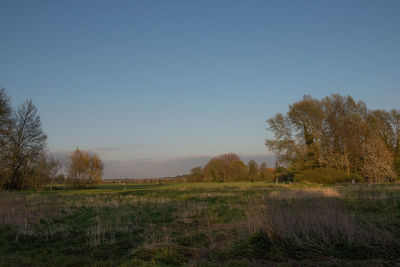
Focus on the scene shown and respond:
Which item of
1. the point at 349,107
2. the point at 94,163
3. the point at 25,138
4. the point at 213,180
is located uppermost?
the point at 349,107

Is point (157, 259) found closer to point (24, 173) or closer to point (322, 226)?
point (322, 226)

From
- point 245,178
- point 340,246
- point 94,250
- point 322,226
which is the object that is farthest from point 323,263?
point 245,178

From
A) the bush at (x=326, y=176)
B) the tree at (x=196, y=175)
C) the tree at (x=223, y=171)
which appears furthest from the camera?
the tree at (x=196, y=175)

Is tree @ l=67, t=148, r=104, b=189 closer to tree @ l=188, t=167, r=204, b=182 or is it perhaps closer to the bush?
tree @ l=188, t=167, r=204, b=182

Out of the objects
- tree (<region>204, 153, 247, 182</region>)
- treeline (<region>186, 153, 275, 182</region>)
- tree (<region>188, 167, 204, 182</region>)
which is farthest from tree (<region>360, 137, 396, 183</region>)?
tree (<region>188, 167, 204, 182</region>)

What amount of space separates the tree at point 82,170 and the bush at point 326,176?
41.5 m

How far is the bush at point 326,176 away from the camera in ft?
121

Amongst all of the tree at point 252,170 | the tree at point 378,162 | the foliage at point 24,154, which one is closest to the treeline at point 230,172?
the tree at point 252,170

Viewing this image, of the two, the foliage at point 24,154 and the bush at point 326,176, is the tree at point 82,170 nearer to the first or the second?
the foliage at point 24,154

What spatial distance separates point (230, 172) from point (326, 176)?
3432 cm

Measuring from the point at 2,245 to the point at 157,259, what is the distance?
5727 millimetres

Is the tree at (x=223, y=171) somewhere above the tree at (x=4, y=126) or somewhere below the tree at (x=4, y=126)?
below

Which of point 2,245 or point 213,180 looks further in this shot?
point 213,180

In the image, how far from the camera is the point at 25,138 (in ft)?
122
